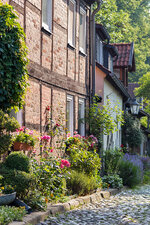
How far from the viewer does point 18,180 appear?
766 cm

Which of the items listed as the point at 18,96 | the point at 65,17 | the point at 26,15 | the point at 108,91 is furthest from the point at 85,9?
the point at 18,96

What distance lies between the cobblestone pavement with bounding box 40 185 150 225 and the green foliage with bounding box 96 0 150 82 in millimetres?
19529

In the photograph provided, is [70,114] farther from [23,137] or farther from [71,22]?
[23,137]

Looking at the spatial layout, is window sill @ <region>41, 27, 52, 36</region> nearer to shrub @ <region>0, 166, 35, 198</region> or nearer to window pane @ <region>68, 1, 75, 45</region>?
window pane @ <region>68, 1, 75, 45</region>

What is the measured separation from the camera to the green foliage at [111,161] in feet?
49.2

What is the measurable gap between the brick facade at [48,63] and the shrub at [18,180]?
2.33 metres

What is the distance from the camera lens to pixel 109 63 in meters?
21.6

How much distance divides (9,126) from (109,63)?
13823 millimetres

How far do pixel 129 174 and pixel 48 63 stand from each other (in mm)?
5448

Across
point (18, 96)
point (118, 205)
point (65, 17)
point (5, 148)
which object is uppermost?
point (65, 17)

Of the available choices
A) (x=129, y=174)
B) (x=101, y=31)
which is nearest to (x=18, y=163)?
(x=129, y=174)

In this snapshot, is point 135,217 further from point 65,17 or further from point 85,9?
point 85,9

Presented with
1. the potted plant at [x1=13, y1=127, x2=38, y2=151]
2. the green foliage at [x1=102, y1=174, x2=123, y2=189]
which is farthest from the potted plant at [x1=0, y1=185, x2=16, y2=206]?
the green foliage at [x1=102, y1=174, x2=123, y2=189]

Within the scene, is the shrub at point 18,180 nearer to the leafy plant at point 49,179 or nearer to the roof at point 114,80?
the leafy plant at point 49,179
